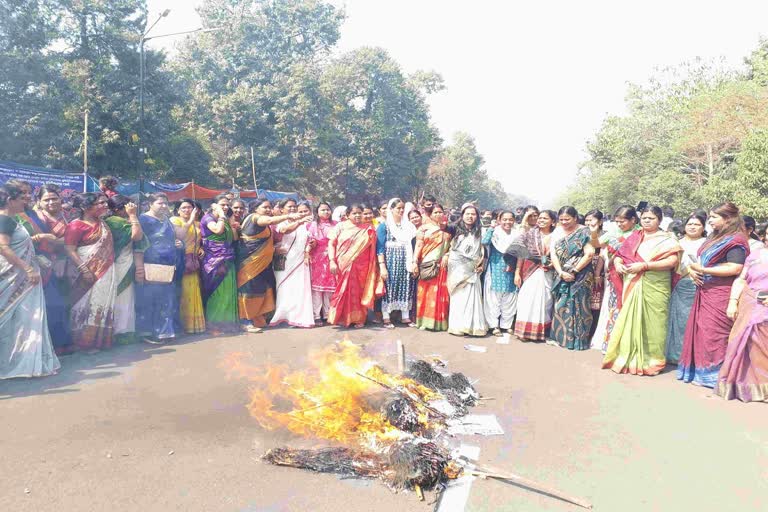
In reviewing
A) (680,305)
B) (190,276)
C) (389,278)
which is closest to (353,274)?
(389,278)

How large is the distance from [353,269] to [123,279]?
2.59 meters

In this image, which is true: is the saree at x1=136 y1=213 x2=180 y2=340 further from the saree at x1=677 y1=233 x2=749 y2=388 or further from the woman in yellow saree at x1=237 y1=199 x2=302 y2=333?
the saree at x1=677 y1=233 x2=749 y2=388

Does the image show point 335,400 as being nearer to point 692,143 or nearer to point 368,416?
point 368,416

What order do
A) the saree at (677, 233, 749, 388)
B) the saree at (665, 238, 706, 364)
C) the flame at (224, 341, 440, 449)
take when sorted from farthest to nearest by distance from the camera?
1. the saree at (665, 238, 706, 364)
2. the saree at (677, 233, 749, 388)
3. the flame at (224, 341, 440, 449)

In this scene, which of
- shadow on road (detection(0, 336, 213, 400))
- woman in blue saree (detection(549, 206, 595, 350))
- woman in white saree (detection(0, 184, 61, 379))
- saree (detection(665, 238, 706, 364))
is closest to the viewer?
shadow on road (detection(0, 336, 213, 400))

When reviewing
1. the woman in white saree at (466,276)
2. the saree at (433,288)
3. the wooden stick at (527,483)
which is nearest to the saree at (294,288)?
the saree at (433,288)

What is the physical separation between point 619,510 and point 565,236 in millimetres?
3495

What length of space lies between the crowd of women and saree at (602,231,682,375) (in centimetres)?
1

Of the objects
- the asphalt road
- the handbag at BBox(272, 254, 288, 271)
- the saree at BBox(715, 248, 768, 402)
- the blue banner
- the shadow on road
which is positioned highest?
the blue banner

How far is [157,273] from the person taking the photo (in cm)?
553

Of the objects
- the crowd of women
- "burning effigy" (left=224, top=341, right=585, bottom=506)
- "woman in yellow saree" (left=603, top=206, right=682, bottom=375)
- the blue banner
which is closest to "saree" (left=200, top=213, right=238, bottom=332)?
the crowd of women

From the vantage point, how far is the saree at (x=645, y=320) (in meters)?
4.94

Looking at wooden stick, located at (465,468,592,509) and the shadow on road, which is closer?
wooden stick, located at (465,468,592,509)

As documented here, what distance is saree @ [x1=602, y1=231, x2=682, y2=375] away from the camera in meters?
4.94
